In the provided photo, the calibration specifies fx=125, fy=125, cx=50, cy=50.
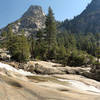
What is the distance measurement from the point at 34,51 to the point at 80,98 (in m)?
35.6

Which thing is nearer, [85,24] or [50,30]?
[50,30]

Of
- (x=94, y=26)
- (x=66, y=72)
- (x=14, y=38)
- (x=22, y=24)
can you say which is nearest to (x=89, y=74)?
(x=66, y=72)

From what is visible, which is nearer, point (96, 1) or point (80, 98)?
point (80, 98)

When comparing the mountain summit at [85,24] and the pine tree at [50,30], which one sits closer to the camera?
the pine tree at [50,30]

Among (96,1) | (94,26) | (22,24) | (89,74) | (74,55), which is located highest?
(96,1)

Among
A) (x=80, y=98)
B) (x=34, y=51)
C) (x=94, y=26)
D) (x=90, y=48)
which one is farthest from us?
(x=94, y=26)

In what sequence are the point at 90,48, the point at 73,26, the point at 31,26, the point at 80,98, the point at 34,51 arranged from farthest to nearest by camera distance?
the point at 31,26, the point at 73,26, the point at 90,48, the point at 34,51, the point at 80,98

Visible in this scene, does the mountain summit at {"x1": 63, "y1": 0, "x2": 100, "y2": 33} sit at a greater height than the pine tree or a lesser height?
greater

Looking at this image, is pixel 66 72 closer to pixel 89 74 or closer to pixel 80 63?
pixel 89 74

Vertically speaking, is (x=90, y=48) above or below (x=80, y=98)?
above

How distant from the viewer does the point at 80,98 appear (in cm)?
757

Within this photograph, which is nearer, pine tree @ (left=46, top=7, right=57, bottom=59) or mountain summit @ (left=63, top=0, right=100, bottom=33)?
pine tree @ (left=46, top=7, right=57, bottom=59)

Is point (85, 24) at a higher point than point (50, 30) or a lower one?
higher

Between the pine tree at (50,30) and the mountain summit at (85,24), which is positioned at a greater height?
the mountain summit at (85,24)
